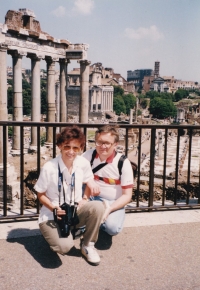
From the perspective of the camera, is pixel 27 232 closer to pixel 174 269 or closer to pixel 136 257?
pixel 136 257

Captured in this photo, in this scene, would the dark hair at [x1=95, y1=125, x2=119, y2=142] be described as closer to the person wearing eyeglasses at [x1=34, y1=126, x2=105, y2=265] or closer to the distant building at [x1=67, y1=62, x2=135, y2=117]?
the person wearing eyeglasses at [x1=34, y1=126, x2=105, y2=265]

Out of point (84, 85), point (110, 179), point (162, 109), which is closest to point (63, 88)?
point (84, 85)

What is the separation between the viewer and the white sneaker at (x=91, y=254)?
352 centimetres

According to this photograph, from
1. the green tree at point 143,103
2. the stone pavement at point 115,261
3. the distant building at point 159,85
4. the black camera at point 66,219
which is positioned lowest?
the stone pavement at point 115,261

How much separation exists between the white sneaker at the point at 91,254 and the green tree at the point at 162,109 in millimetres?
116825

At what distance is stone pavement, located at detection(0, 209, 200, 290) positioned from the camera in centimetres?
320

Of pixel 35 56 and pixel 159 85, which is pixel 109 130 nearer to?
pixel 35 56

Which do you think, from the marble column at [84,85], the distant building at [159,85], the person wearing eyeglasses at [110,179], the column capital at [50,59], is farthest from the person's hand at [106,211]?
the distant building at [159,85]

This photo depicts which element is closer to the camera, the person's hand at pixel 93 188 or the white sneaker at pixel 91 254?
the white sneaker at pixel 91 254

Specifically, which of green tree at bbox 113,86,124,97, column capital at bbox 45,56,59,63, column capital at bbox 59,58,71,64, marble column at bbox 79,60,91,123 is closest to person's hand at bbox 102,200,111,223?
marble column at bbox 79,60,91,123

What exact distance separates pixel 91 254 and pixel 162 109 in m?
117

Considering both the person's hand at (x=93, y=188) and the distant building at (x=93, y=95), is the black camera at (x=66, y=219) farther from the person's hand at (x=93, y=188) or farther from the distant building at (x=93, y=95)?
the distant building at (x=93, y=95)

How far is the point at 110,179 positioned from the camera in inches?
161

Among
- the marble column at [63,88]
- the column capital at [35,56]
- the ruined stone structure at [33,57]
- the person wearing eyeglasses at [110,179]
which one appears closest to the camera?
the person wearing eyeglasses at [110,179]
